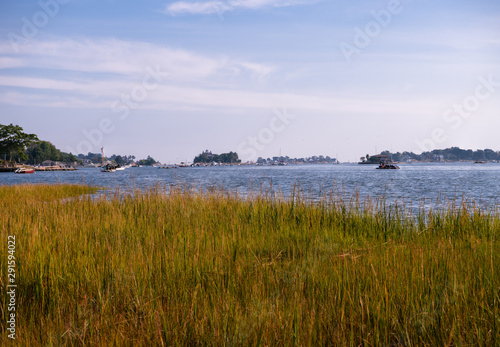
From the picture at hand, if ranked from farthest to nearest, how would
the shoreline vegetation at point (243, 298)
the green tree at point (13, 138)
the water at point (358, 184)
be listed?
1. the green tree at point (13, 138)
2. the water at point (358, 184)
3. the shoreline vegetation at point (243, 298)

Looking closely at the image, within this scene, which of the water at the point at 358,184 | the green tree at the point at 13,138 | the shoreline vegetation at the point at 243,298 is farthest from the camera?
the green tree at the point at 13,138

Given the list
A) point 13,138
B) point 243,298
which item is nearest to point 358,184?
point 243,298

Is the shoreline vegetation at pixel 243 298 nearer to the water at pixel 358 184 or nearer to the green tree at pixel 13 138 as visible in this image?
the water at pixel 358 184

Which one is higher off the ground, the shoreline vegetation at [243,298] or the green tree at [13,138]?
the green tree at [13,138]

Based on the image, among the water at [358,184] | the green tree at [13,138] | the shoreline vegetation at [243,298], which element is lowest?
the water at [358,184]

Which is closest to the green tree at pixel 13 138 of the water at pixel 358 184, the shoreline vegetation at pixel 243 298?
the water at pixel 358 184

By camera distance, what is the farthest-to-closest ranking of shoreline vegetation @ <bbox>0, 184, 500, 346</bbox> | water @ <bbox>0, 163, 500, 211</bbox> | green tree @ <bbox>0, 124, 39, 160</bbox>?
green tree @ <bbox>0, 124, 39, 160</bbox> < water @ <bbox>0, 163, 500, 211</bbox> < shoreline vegetation @ <bbox>0, 184, 500, 346</bbox>

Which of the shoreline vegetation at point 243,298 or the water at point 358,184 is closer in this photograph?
the shoreline vegetation at point 243,298

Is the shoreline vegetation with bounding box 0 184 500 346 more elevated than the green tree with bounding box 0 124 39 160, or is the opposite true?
the green tree with bounding box 0 124 39 160

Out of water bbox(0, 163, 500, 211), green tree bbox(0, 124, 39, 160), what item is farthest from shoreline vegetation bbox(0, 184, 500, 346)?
green tree bbox(0, 124, 39, 160)

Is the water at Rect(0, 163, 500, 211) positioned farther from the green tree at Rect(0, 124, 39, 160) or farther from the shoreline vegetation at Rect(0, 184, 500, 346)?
the green tree at Rect(0, 124, 39, 160)

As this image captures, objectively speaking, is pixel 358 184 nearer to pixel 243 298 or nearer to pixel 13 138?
pixel 243 298

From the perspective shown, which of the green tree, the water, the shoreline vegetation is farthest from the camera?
the green tree

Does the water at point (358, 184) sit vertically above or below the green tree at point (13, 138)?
below
